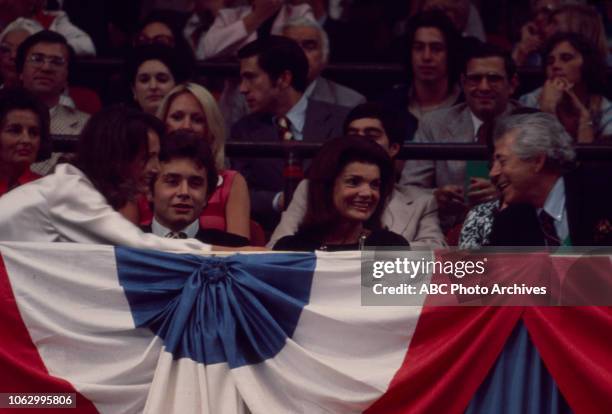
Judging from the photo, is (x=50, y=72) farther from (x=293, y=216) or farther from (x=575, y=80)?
(x=575, y=80)

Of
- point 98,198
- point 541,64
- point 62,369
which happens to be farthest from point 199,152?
point 541,64

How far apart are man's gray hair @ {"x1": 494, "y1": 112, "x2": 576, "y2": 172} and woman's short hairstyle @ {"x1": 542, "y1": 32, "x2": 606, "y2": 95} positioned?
1724mm

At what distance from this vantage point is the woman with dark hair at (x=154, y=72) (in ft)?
27.0

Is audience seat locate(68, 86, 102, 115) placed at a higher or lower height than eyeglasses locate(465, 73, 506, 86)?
lower

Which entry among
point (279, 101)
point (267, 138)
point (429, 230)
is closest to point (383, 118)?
point (429, 230)

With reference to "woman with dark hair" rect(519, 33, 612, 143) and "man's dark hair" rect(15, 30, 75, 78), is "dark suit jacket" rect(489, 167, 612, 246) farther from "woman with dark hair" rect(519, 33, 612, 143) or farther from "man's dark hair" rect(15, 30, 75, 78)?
"man's dark hair" rect(15, 30, 75, 78)

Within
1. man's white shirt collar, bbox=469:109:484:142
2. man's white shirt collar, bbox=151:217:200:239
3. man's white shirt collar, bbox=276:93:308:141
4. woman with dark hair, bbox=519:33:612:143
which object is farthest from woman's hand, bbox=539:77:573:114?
man's white shirt collar, bbox=151:217:200:239

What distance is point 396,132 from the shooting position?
7.49m

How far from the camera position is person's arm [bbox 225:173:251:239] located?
699 centimetres

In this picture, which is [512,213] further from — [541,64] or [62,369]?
Result: [541,64]

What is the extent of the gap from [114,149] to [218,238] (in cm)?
57

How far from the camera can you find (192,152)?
673 cm

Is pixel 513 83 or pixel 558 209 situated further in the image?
pixel 513 83

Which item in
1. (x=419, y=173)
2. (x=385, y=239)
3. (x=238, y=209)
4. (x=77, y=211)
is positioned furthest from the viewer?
(x=419, y=173)
